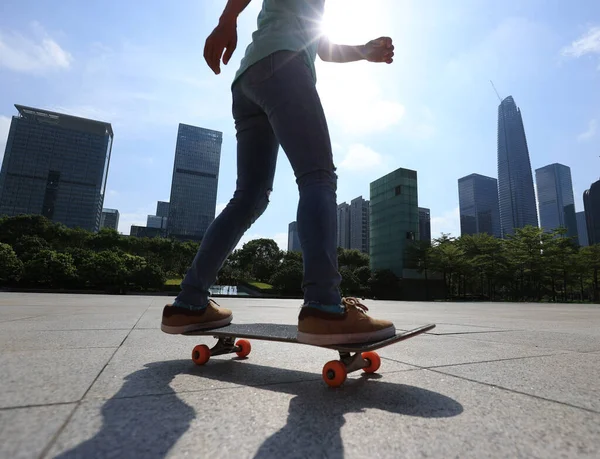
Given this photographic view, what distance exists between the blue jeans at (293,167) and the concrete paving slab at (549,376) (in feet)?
1.84

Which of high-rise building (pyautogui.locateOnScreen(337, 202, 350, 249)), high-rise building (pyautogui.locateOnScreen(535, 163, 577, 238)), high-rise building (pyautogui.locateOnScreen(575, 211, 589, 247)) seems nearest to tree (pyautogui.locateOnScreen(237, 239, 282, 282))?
high-rise building (pyautogui.locateOnScreen(337, 202, 350, 249))

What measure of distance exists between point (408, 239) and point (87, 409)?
4006 cm

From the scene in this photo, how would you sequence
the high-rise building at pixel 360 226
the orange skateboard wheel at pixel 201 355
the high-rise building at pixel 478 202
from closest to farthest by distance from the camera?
the orange skateboard wheel at pixel 201 355, the high-rise building at pixel 360 226, the high-rise building at pixel 478 202

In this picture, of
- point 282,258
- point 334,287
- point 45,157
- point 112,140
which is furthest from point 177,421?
point 112,140

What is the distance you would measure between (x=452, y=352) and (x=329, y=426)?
1203 millimetres

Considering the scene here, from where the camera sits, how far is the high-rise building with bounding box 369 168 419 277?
127 ft

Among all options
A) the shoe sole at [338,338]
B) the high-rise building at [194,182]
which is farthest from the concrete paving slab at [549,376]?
the high-rise building at [194,182]

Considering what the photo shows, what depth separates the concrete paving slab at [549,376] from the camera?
2.93 ft

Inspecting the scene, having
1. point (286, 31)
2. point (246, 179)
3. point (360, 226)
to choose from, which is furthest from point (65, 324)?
point (360, 226)

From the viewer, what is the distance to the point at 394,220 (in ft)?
131

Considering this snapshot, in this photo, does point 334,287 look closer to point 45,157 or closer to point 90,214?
point 90,214

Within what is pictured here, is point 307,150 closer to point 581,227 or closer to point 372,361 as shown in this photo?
point 372,361

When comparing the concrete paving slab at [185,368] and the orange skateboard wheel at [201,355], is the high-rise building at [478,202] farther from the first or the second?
the orange skateboard wheel at [201,355]

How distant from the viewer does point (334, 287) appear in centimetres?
120
